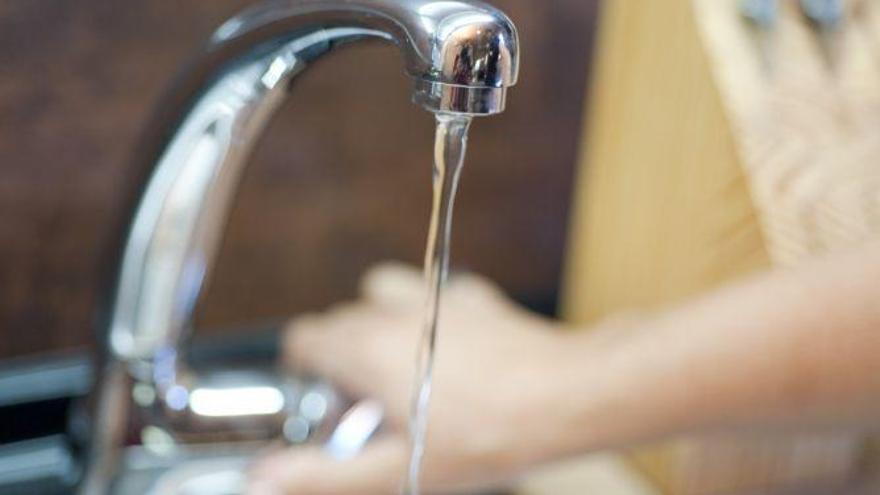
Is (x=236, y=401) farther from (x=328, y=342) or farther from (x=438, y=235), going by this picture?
(x=438, y=235)

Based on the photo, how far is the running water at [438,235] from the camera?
41 centimetres

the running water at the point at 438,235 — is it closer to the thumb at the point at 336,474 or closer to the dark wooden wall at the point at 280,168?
A: the thumb at the point at 336,474

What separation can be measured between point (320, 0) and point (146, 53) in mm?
282

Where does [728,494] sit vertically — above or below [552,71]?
below

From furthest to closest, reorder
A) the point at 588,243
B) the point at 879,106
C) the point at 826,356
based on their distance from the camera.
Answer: the point at 588,243 < the point at 879,106 < the point at 826,356

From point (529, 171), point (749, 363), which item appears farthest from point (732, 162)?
point (529, 171)

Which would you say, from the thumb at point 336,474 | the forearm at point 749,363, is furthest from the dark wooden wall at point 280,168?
the forearm at point 749,363

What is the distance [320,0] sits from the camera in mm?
411

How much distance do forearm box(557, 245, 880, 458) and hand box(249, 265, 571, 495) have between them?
0.10 ft

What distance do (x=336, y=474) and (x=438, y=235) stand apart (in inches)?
8.5

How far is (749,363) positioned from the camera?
53cm

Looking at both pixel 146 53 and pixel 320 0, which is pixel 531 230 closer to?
pixel 146 53

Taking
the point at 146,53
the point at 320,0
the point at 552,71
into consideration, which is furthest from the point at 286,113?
the point at 320,0

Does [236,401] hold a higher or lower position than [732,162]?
lower
